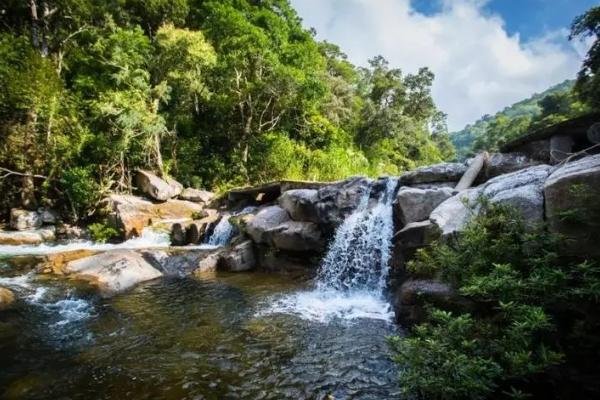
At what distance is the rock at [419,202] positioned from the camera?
8.01 metres

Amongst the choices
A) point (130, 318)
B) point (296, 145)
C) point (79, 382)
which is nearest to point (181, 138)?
point (296, 145)

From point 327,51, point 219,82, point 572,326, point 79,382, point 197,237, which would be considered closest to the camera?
point 572,326

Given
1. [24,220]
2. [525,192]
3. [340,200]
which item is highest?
[340,200]

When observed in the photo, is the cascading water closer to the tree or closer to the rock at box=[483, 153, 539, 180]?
the rock at box=[483, 153, 539, 180]

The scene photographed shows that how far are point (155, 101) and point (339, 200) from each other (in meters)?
12.4

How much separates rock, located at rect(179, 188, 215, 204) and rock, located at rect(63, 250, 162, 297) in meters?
7.62

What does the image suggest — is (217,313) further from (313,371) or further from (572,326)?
(572,326)

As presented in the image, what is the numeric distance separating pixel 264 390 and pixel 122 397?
1689mm

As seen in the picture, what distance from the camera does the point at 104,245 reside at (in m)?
14.0

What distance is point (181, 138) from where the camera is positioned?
68.0 feet

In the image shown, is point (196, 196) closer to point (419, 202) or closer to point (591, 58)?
point (419, 202)

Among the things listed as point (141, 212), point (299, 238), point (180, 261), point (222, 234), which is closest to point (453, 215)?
point (299, 238)

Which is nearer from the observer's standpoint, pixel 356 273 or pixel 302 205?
pixel 356 273

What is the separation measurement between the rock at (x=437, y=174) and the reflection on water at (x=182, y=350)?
15.5 ft
